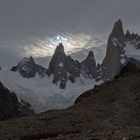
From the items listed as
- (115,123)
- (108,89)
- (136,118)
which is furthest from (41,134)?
(108,89)

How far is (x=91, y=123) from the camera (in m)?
36.5

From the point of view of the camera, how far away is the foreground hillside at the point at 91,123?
103ft

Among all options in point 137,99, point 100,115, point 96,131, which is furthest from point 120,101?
point 96,131

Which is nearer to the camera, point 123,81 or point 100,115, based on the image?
point 100,115

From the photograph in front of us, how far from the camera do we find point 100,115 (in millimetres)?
39844

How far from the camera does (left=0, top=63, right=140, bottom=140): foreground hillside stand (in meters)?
31.3

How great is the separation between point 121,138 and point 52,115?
1317 cm

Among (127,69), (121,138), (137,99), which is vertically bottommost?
(121,138)

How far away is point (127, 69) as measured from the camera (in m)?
67.3

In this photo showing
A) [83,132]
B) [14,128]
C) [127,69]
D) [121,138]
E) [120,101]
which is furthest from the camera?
[127,69]

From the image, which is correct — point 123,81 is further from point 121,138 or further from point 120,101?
point 121,138

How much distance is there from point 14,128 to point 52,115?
5449mm

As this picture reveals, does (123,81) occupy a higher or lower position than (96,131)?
higher

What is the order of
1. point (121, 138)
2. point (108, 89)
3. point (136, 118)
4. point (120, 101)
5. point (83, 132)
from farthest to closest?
point (108, 89), point (120, 101), point (136, 118), point (83, 132), point (121, 138)
